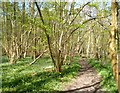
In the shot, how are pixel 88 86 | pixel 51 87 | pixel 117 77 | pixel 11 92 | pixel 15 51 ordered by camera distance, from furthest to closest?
pixel 15 51 < pixel 88 86 < pixel 51 87 < pixel 11 92 < pixel 117 77

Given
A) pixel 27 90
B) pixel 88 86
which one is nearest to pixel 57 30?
pixel 88 86

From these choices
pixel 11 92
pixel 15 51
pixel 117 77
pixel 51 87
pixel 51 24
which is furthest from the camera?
pixel 15 51

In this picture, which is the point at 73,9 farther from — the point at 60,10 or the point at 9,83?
the point at 9,83

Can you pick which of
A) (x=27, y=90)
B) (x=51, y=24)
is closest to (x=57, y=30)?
(x=51, y=24)

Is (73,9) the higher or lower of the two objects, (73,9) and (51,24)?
the higher

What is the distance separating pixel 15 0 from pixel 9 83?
15.5 m

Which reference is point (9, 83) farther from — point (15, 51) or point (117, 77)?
point (15, 51)

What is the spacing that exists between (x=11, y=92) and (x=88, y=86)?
423 centimetres

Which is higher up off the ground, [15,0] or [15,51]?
[15,0]

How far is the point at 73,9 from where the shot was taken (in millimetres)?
16750

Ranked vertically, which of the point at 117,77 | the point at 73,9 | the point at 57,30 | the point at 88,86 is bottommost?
the point at 88,86

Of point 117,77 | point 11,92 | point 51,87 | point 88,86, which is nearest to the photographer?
point 117,77

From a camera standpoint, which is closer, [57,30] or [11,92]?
[11,92]

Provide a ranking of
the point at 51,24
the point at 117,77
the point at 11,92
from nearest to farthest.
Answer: the point at 117,77 → the point at 11,92 → the point at 51,24
